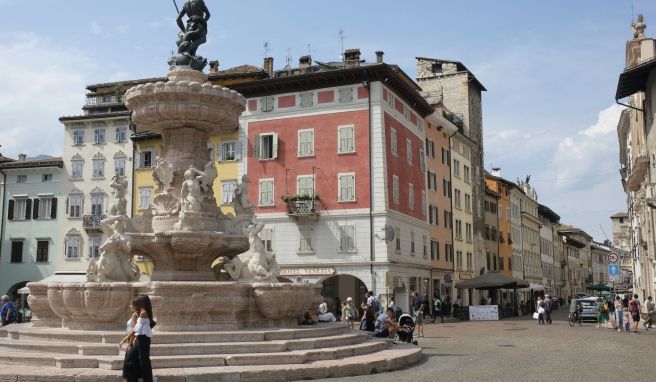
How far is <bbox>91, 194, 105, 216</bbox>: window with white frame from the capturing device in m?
50.4

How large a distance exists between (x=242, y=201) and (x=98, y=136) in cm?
3704

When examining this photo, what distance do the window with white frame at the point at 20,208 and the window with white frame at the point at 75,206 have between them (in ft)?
13.1

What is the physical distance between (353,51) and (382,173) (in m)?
9.65

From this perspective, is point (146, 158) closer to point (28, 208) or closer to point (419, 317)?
point (28, 208)

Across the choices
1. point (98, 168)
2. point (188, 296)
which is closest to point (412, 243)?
point (98, 168)

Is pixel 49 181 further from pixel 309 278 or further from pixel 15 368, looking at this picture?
pixel 15 368

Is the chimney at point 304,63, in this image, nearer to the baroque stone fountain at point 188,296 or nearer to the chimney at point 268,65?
the chimney at point 268,65

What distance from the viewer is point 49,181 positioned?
171 feet

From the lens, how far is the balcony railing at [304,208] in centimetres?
4141

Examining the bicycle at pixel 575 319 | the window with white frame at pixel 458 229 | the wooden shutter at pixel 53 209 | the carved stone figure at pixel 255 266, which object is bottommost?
the bicycle at pixel 575 319

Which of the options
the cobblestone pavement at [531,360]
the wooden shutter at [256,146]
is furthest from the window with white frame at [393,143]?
the cobblestone pavement at [531,360]

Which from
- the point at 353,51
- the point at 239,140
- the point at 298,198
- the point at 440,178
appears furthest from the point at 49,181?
the point at 440,178

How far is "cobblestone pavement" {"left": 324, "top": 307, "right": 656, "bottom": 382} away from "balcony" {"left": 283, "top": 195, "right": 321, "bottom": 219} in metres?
17.1

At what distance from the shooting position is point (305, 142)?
42.8m
